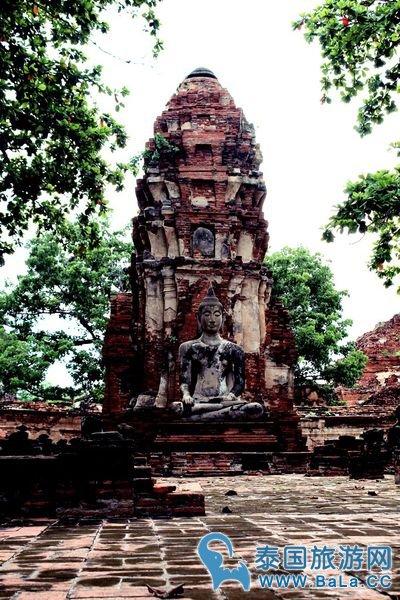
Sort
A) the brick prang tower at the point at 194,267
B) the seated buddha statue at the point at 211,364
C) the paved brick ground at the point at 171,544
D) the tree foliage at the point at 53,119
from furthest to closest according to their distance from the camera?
the brick prang tower at the point at 194,267
the seated buddha statue at the point at 211,364
the tree foliage at the point at 53,119
the paved brick ground at the point at 171,544

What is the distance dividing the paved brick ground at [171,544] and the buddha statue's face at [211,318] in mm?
8304

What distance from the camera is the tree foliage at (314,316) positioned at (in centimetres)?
2328

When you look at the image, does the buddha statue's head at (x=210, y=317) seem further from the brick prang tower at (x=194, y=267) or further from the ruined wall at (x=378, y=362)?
the ruined wall at (x=378, y=362)

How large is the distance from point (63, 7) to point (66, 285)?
17333 mm

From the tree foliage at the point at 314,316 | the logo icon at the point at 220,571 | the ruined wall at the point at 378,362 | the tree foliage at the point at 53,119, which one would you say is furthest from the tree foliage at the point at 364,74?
the ruined wall at the point at 378,362

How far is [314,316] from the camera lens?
80.2 feet

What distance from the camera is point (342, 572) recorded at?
2746 mm

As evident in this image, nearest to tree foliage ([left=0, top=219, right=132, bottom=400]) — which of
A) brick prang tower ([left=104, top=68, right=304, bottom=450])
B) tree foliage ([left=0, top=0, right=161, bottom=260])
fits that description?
brick prang tower ([left=104, top=68, right=304, bottom=450])

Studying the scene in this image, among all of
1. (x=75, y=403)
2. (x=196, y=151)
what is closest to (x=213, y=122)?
(x=196, y=151)

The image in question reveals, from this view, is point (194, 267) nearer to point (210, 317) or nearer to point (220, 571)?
point (210, 317)

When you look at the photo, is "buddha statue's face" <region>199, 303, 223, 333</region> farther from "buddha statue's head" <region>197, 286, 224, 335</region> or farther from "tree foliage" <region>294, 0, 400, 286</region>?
"tree foliage" <region>294, 0, 400, 286</region>

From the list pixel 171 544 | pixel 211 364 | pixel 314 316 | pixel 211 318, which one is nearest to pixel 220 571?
pixel 171 544

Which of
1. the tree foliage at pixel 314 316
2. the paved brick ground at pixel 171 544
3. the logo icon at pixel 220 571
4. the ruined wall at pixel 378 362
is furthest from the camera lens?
the ruined wall at pixel 378 362

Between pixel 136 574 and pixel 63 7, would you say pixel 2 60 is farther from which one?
pixel 136 574
